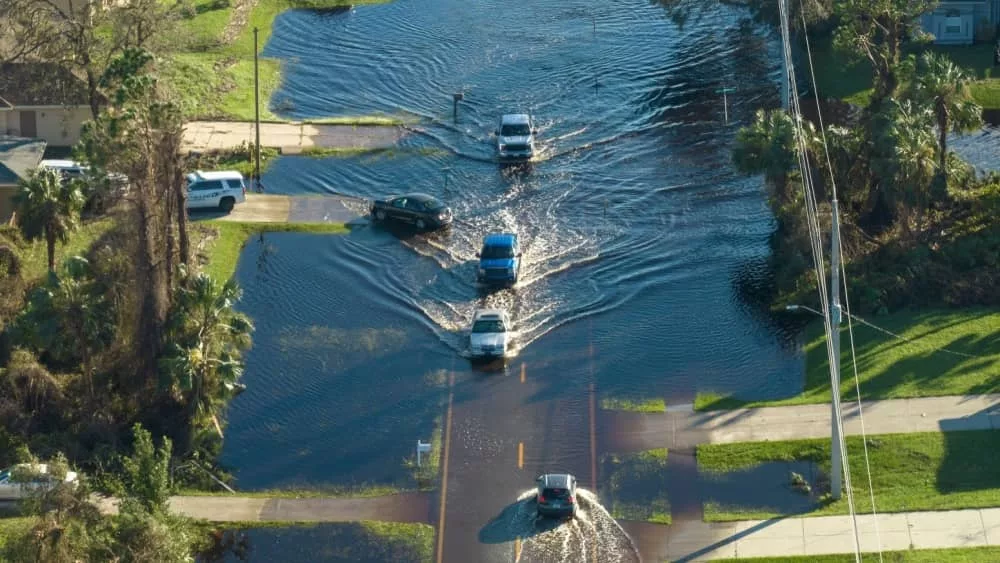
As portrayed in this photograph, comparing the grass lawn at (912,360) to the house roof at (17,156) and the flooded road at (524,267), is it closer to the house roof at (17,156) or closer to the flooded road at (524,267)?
the flooded road at (524,267)

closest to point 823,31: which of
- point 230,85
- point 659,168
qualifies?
point 659,168

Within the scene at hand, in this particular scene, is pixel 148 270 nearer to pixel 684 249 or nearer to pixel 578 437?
pixel 578 437

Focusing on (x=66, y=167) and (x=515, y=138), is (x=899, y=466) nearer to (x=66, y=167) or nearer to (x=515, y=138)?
(x=515, y=138)

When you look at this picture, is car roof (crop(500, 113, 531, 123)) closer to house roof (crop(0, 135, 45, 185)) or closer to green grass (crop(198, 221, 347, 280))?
green grass (crop(198, 221, 347, 280))

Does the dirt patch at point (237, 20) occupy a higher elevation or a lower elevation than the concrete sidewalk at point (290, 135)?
higher

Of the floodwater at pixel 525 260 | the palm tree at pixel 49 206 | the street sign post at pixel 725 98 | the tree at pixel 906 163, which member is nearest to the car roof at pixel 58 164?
the floodwater at pixel 525 260

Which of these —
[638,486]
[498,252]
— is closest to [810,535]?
[638,486]
